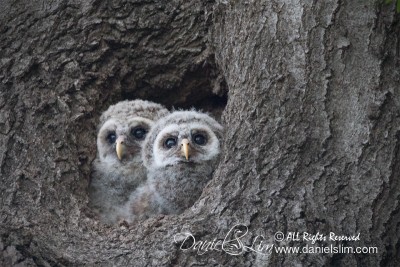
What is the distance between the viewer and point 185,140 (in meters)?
3.96

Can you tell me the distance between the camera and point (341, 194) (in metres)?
3.21

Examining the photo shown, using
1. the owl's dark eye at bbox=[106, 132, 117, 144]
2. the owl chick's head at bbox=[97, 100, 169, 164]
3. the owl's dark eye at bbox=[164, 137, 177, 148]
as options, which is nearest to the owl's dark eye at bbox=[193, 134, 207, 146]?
the owl's dark eye at bbox=[164, 137, 177, 148]

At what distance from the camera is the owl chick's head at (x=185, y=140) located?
3998 mm

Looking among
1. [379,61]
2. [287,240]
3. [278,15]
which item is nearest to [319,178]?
[287,240]

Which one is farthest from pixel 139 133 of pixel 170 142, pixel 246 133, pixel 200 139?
pixel 246 133

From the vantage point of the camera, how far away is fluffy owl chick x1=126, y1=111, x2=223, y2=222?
396cm

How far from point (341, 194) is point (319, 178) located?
0.12m

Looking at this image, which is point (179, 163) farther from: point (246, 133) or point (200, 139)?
point (246, 133)

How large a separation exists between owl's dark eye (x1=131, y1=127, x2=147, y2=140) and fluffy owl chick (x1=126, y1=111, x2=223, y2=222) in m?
0.34

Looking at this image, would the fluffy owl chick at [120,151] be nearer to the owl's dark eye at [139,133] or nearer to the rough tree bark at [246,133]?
the owl's dark eye at [139,133]

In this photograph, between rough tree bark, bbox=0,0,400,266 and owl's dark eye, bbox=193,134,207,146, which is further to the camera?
owl's dark eye, bbox=193,134,207,146

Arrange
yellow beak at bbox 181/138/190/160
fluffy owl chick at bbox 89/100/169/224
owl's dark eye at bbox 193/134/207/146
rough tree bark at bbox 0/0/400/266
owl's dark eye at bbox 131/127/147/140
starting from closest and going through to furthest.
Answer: rough tree bark at bbox 0/0/400/266 → yellow beak at bbox 181/138/190/160 → owl's dark eye at bbox 193/134/207/146 → fluffy owl chick at bbox 89/100/169/224 → owl's dark eye at bbox 131/127/147/140

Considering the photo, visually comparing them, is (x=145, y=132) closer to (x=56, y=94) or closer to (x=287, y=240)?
(x=56, y=94)

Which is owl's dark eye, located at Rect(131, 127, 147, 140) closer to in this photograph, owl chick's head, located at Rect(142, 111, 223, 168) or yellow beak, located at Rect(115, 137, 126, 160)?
yellow beak, located at Rect(115, 137, 126, 160)
